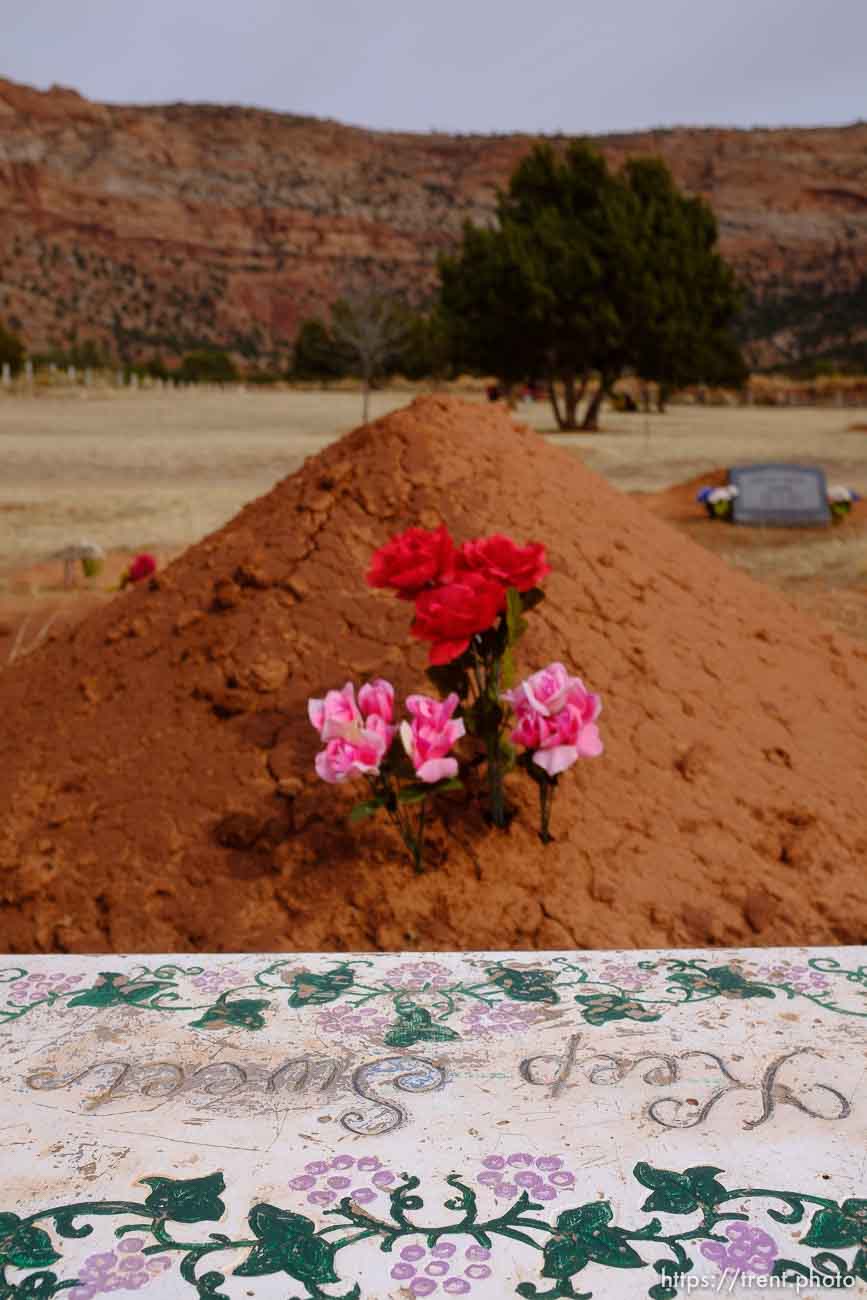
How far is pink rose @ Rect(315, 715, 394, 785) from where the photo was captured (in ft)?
6.99

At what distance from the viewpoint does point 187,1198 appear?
4.10 ft

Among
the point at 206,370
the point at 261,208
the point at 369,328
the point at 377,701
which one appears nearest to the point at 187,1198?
the point at 377,701

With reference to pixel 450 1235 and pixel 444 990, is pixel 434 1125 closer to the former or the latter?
pixel 450 1235

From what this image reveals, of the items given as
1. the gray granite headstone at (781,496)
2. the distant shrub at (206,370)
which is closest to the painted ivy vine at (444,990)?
the gray granite headstone at (781,496)

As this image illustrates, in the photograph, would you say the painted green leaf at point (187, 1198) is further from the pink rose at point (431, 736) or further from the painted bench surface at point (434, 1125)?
the pink rose at point (431, 736)

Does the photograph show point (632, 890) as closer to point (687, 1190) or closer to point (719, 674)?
point (719, 674)

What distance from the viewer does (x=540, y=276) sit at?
22109mm

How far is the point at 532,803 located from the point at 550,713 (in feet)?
1.18

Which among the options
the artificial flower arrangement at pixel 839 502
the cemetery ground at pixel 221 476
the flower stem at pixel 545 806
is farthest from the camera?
the artificial flower arrangement at pixel 839 502

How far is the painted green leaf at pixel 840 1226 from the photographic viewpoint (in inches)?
45.7

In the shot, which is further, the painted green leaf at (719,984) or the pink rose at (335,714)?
the pink rose at (335,714)

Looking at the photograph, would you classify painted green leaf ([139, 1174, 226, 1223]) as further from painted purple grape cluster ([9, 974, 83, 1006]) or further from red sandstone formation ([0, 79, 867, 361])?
red sandstone formation ([0, 79, 867, 361])

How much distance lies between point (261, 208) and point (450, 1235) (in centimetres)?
9657

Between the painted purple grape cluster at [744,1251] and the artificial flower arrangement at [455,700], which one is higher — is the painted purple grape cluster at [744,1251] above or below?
below
